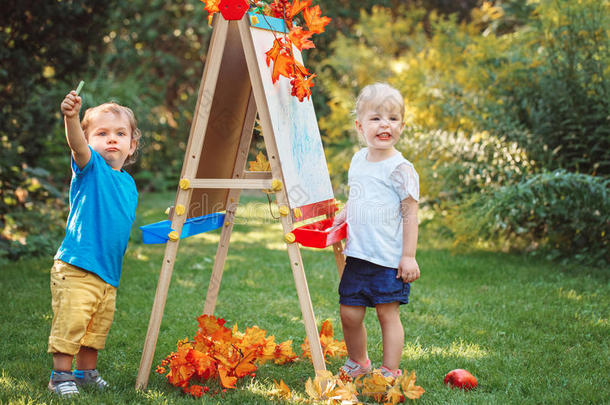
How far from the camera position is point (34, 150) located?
19.4ft

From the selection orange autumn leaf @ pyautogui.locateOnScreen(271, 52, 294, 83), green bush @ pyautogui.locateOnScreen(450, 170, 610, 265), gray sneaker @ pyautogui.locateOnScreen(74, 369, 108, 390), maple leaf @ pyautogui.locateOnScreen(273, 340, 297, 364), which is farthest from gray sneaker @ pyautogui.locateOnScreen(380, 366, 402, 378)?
green bush @ pyautogui.locateOnScreen(450, 170, 610, 265)

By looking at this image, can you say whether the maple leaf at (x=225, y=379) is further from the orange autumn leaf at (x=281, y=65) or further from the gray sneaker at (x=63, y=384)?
the orange autumn leaf at (x=281, y=65)

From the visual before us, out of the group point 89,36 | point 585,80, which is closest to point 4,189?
point 89,36

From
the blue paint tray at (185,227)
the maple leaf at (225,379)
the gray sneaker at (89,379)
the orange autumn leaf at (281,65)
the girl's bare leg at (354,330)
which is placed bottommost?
the gray sneaker at (89,379)

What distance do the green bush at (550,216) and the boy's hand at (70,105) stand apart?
3347mm

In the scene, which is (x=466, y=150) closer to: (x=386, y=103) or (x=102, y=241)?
(x=386, y=103)

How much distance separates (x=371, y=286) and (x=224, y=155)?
1041 millimetres

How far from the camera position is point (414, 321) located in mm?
3631

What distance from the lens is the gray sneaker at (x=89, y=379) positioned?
2.58 meters

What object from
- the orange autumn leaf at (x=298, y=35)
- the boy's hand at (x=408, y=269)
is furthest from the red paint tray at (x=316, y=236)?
the orange autumn leaf at (x=298, y=35)

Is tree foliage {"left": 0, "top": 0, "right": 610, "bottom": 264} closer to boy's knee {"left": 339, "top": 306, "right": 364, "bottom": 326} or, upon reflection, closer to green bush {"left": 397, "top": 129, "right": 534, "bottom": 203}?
green bush {"left": 397, "top": 129, "right": 534, "bottom": 203}

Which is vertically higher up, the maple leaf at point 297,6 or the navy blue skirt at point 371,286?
the maple leaf at point 297,6

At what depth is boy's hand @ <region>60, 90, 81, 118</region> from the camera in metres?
2.21

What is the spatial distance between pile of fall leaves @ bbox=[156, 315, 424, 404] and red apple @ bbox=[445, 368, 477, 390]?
288 mm
